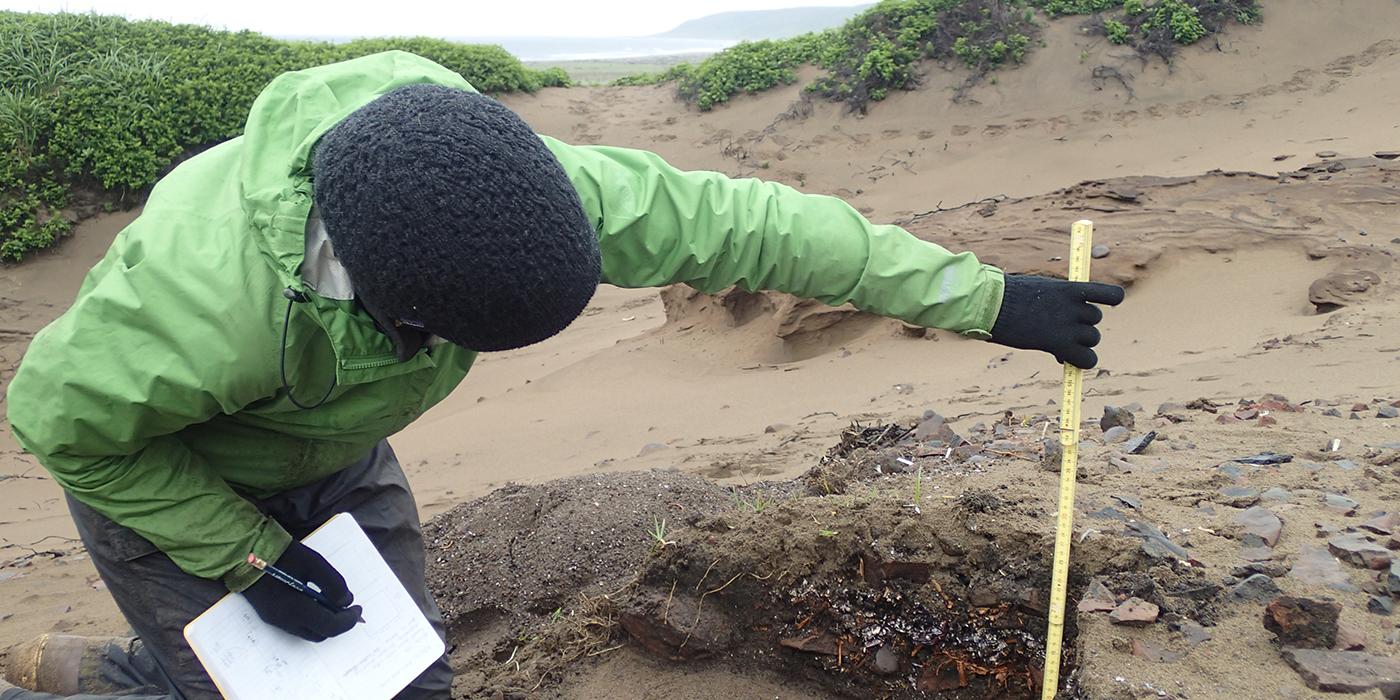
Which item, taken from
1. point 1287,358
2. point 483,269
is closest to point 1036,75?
point 1287,358

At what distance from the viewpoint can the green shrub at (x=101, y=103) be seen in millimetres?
8797

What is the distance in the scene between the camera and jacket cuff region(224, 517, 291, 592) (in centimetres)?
238

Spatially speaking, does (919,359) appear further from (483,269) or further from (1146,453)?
(483,269)

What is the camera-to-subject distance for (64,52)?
9.66 m

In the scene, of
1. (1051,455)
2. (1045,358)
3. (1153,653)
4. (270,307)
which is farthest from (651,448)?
(270,307)

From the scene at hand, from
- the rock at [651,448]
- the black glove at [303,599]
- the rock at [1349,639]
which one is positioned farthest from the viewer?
the rock at [651,448]

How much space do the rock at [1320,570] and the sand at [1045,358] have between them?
0.04 m

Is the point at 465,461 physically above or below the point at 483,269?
below

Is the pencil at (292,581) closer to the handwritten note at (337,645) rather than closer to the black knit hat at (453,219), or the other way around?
the handwritten note at (337,645)

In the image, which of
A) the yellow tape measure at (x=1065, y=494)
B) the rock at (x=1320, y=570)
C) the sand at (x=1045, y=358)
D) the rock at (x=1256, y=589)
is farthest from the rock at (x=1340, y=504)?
the yellow tape measure at (x=1065, y=494)

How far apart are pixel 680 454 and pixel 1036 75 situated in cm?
830

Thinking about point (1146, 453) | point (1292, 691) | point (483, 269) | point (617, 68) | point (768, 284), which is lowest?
point (617, 68)

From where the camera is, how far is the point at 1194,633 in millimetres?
2242

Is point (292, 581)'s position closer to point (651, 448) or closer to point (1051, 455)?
point (1051, 455)
